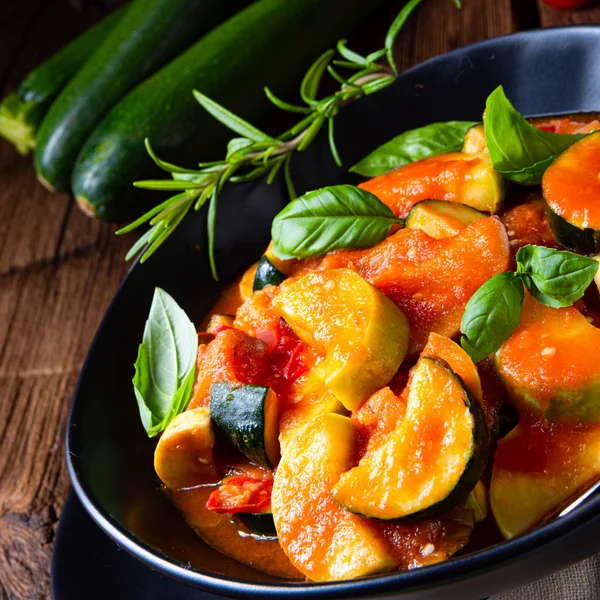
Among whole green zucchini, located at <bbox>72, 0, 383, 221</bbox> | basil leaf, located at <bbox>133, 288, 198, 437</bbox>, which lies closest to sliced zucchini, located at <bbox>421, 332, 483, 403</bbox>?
basil leaf, located at <bbox>133, 288, 198, 437</bbox>

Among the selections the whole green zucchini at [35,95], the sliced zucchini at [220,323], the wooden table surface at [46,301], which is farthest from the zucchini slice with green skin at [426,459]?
the whole green zucchini at [35,95]

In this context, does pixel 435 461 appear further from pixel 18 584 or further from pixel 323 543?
pixel 18 584

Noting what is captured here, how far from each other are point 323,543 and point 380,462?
8.2 inches

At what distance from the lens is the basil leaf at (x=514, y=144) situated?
2004 mm

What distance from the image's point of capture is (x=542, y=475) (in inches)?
64.1

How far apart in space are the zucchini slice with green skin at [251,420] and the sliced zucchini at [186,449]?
0.04 m

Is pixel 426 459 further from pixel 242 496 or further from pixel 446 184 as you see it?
pixel 446 184

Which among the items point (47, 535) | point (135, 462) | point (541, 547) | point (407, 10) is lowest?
point (47, 535)

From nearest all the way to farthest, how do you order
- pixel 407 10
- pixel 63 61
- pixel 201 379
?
pixel 201 379, pixel 407 10, pixel 63 61

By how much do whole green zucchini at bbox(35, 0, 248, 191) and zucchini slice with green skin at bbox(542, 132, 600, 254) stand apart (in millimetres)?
2363

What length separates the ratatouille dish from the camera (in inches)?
63.4

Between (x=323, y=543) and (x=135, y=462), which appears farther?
(x=135, y=462)

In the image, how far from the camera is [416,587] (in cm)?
147

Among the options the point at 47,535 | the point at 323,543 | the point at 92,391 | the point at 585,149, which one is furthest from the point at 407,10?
the point at 47,535
